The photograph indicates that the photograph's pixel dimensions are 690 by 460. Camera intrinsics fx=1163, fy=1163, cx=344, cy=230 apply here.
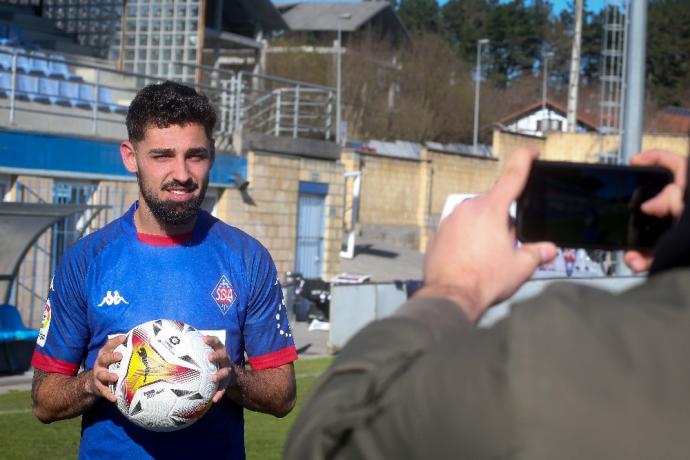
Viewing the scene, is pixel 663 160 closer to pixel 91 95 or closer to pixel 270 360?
pixel 270 360

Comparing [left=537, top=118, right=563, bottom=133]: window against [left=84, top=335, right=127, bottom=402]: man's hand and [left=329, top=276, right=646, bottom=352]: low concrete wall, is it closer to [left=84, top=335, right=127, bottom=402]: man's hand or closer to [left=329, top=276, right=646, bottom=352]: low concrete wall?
[left=329, top=276, right=646, bottom=352]: low concrete wall

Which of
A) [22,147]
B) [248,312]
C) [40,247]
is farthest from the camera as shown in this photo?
[22,147]

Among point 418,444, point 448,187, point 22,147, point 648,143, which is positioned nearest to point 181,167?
point 418,444

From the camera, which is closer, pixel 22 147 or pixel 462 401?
pixel 462 401

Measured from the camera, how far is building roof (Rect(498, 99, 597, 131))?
7350 centimetres

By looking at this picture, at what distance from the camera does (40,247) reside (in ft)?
59.1

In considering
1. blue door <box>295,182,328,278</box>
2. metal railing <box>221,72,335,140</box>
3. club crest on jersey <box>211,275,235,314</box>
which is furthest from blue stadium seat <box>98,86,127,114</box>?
club crest on jersey <box>211,275,235,314</box>

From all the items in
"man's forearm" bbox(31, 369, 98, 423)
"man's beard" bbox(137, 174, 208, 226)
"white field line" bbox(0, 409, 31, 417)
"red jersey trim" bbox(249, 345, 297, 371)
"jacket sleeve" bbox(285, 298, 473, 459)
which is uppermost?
"man's beard" bbox(137, 174, 208, 226)

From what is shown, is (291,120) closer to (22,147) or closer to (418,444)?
(22,147)

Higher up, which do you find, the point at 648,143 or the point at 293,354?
the point at 648,143

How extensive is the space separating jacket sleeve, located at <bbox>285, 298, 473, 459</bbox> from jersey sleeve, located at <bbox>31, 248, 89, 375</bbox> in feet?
9.72

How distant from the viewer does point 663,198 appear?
1610mm

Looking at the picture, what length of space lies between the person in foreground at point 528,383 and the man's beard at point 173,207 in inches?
115

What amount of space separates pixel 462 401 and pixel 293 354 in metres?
3.30
